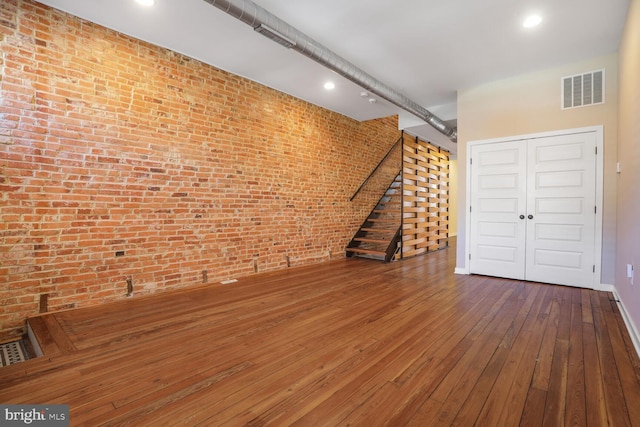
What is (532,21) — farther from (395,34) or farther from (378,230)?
(378,230)

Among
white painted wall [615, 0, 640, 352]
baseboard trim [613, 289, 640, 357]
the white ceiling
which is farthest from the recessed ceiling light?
baseboard trim [613, 289, 640, 357]

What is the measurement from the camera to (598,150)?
159 inches

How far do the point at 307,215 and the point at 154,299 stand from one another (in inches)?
120

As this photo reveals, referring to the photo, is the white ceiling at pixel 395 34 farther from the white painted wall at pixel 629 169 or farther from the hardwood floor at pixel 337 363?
the hardwood floor at pixel 337 363

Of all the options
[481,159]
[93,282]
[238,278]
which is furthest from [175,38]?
[481,159]

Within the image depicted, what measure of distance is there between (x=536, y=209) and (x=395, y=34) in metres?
3.24

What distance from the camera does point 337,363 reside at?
6.94ft

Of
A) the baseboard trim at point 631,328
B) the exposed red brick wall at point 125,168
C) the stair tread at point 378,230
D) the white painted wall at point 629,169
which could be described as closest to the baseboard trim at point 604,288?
the white painted wall at point 629,169

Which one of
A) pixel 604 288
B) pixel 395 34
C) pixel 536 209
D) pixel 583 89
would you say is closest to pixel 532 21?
pixel 395 34

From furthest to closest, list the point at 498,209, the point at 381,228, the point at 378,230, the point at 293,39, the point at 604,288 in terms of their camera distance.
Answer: the point at 381,228, the point at 378,230, the point at 498,209, the point at 604,288, the point at 293,39

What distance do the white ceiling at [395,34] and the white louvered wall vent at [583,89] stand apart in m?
0.27

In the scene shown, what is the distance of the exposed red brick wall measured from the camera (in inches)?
115

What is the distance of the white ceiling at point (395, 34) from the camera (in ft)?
10.1

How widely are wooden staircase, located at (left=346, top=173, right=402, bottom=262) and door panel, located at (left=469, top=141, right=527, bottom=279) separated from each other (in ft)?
5.70
